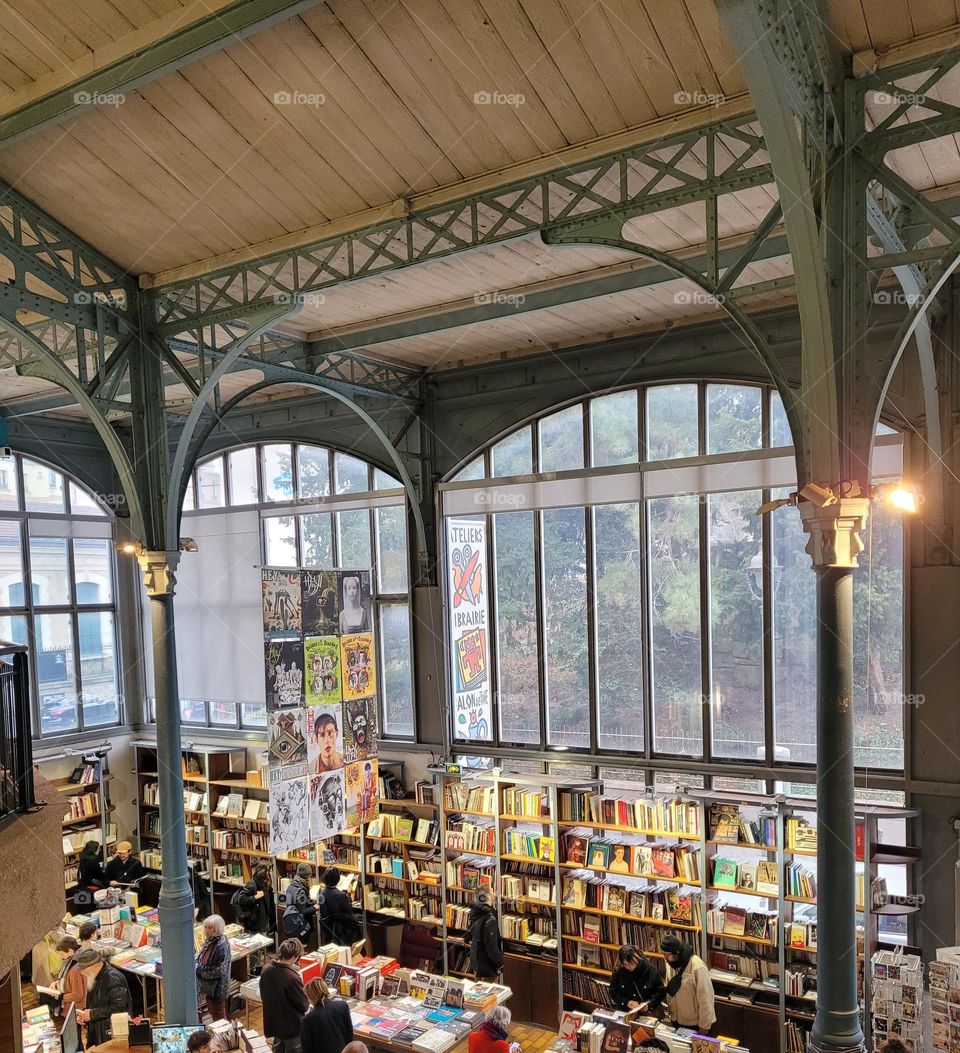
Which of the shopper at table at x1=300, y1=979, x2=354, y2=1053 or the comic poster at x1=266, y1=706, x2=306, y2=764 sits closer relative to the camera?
the shopper at table at x1=300, y1=979, x2=354, y2=1053

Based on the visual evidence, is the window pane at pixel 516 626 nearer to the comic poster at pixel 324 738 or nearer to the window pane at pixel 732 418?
the window pane at pixel 732 418

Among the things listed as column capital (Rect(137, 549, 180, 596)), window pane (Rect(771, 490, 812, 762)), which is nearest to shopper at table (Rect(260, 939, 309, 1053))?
column capital (Rect(137, 549, 180, 596))

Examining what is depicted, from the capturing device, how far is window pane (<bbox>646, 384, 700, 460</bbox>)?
350 inches

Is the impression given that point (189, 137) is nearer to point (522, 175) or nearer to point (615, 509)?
point (522, 175)

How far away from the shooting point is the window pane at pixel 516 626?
9820mm

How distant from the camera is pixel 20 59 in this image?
5.02 m

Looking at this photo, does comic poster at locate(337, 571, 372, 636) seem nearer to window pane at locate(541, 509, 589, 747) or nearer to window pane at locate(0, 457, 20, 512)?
window pane at locate(541, 509, 589, 747)

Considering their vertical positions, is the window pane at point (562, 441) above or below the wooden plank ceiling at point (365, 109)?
below

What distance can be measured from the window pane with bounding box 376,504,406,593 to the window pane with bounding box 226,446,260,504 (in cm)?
225

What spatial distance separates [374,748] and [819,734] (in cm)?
517

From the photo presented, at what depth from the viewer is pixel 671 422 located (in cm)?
901

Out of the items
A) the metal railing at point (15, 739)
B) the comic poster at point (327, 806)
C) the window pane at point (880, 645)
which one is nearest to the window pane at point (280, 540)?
the comic poster at point (327, 806)

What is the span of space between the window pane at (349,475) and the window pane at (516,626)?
2105mm

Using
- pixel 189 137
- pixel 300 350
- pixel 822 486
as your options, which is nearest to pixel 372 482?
pixel 300 350
